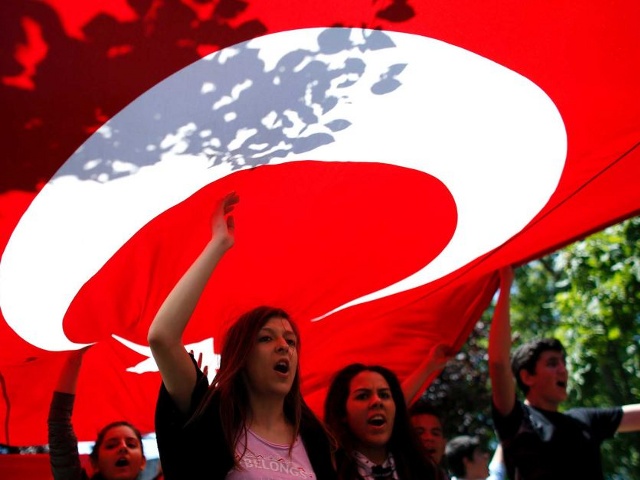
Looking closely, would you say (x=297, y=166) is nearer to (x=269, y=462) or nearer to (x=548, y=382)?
(x=269, y=462)

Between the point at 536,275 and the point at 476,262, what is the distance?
664 inches

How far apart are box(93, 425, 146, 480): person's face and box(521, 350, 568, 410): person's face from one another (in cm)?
187

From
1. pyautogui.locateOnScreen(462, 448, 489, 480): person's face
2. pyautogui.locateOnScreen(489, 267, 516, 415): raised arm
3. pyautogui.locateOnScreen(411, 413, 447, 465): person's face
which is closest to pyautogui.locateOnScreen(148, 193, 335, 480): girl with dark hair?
pyautogui.locateOnScreen(489, 267, 516, 415): raised arm

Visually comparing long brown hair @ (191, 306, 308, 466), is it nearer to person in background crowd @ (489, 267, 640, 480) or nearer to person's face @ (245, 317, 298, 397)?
person's face @ (245, 317, 298, 397)

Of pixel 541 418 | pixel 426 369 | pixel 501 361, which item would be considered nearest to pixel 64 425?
pixel 426 369

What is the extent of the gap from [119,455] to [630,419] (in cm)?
238

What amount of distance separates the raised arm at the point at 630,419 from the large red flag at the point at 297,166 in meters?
0.82

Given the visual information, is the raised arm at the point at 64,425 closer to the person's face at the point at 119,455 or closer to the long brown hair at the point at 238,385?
the person's face at the point at 119,455

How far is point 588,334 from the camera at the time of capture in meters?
11.6

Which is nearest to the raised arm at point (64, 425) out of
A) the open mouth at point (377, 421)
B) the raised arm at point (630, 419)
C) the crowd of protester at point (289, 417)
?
the crowd of protester at point (289, 417)

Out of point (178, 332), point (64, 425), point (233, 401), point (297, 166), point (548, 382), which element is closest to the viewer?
point (178, 332)

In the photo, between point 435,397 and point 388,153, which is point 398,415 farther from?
point 435,397

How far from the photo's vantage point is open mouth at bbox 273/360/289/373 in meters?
2.97

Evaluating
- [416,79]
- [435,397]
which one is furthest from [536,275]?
[416,79]
